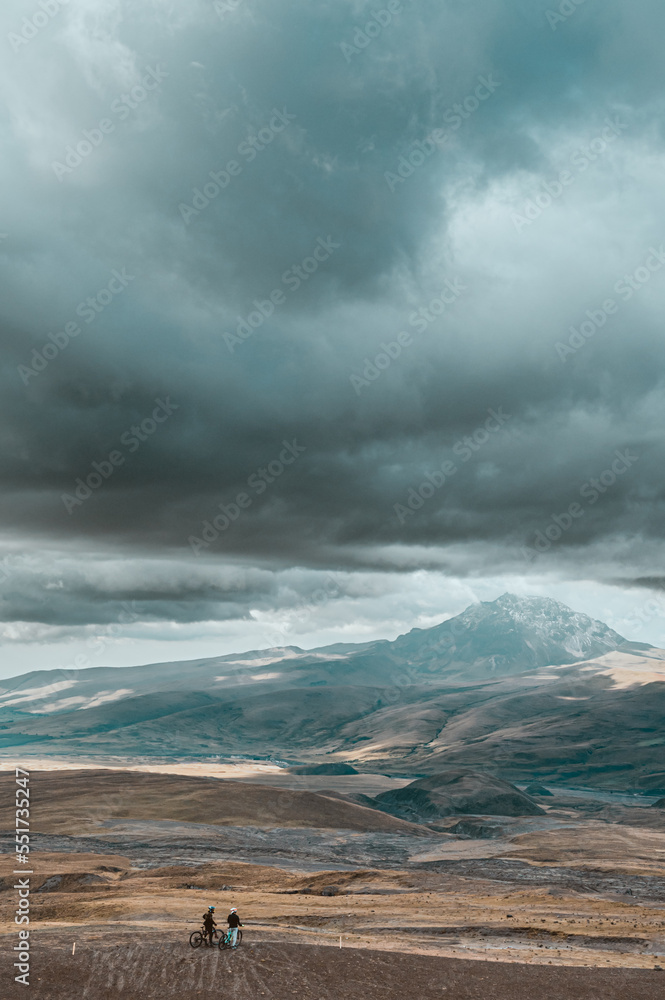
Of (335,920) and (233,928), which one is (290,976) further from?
(335,920)

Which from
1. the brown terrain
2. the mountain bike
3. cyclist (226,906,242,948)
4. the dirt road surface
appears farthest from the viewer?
the mountain bike

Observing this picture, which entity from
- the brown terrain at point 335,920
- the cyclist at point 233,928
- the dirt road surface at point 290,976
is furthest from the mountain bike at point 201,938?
the brown terrain at point 335,920

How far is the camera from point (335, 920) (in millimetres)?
64188

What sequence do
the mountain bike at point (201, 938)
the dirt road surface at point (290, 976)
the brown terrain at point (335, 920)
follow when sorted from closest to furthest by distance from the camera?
the dirt road surface at point (290, 976), the brown terrain at point (335, 920), the mountain bike at point (201, 938)

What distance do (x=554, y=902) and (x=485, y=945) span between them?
95.6 ft

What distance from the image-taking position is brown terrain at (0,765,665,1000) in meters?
40.7

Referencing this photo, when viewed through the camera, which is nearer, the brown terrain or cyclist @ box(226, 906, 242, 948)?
the brown terrain

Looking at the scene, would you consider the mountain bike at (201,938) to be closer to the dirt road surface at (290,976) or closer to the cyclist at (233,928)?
the dirt road surface at (290,976)

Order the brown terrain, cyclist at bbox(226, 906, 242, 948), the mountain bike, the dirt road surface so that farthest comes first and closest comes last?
the mountain bike → cyclist at bbox(226, 906, 242, 948) → the brown terrain → the dirt road surface

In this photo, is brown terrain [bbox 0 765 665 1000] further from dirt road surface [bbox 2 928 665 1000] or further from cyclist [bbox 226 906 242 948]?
cyclist [bbox 226 906 242 948]

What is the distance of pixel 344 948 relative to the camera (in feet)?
156

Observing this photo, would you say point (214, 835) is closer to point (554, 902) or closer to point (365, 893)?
point (365, 893)

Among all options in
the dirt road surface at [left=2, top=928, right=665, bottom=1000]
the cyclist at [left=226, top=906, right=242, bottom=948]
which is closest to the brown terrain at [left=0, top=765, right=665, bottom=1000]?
the dirt road surface at [left=2, top=928, right=665, bottom=1000]

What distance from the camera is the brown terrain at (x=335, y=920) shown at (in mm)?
40719
